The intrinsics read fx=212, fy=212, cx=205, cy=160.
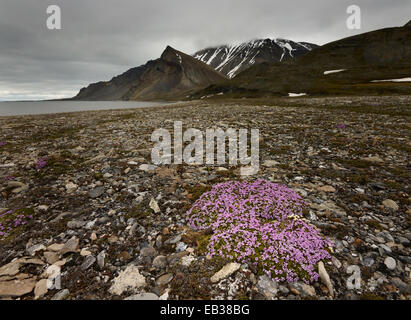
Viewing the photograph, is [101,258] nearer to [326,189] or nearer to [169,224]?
[169,224]

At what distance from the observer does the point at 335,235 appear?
15.8ft

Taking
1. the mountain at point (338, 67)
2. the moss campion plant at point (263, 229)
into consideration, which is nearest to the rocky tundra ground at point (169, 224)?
the moss campion plant at point (263, 229)

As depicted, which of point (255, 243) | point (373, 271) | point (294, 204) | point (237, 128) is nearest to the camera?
point (373, 271)

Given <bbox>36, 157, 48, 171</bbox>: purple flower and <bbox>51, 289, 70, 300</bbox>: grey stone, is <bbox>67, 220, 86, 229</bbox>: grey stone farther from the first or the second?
<bbox>36, 157, 48, 171</bbox>: purple flower

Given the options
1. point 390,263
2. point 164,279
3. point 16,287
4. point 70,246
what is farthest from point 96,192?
point 390,263

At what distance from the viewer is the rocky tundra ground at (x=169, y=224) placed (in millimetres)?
3752

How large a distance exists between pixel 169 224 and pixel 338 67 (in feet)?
577

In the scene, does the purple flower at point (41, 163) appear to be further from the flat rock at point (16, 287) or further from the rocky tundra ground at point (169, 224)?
the flat rock at point (16, 287)

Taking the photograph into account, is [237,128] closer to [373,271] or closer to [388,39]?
[373,271]
